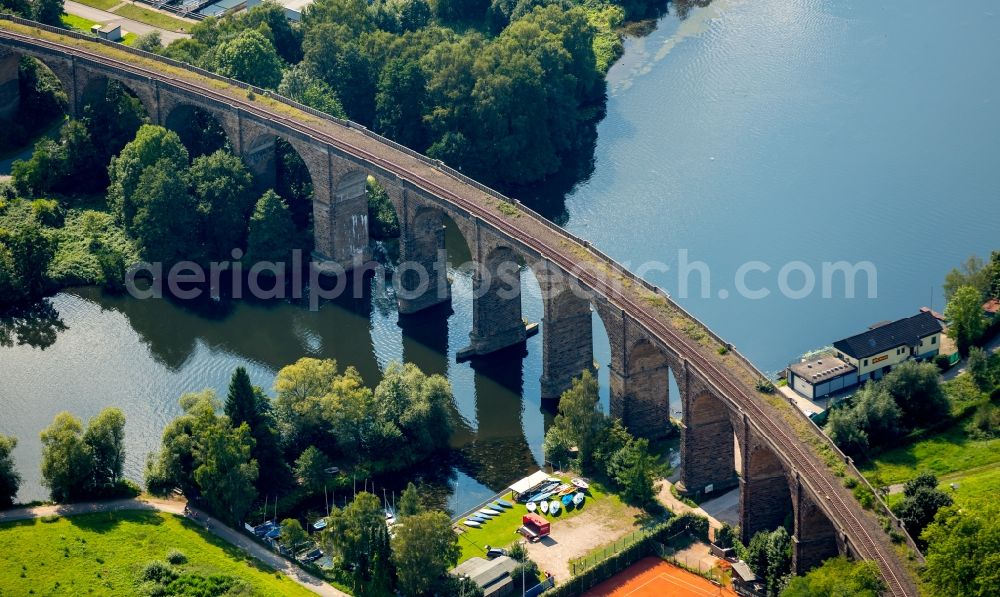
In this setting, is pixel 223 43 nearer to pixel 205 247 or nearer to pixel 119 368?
pixel 205 247

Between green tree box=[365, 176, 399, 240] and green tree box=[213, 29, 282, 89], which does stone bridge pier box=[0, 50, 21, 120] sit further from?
green tree box=[365, 176, 399, 240]

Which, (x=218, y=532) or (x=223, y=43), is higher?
(x=223, y=43)

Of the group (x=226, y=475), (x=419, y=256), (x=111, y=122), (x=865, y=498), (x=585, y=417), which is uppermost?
(x=111, y=122)

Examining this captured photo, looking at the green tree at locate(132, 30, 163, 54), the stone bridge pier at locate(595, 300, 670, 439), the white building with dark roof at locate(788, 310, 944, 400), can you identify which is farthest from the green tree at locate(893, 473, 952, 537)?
the green tree at locate(132, 30, 163, 54)

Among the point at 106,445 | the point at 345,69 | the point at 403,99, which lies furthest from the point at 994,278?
the point at 106,445

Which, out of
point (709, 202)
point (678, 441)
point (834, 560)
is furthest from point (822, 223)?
point (834, 560)

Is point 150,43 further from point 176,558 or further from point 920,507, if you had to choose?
point 920,507

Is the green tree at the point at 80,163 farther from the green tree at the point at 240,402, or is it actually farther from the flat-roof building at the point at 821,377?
the flat-roof building at the point at 821,377
